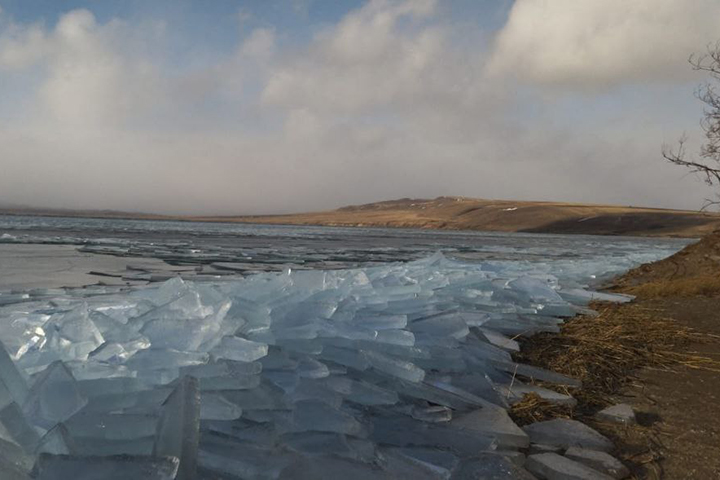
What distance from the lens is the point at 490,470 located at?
1.36 metres

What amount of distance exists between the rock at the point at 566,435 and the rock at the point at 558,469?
0.14 metres

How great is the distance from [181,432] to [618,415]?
1.48 m

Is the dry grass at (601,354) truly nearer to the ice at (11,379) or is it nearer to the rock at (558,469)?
the rock at (558,469)

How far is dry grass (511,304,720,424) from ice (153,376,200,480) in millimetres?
1150

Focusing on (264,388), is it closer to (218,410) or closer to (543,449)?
(218,410)

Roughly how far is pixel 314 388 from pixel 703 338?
2626mm

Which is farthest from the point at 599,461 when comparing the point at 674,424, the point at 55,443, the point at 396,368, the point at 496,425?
the point at 55,443

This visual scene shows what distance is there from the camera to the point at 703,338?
3.04 meters

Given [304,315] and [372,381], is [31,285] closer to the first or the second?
[304,315]

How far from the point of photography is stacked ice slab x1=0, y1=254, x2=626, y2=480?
1126 millimetres

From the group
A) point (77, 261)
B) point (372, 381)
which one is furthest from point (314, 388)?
point (77, 261)

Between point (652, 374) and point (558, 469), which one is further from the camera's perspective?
point (652, 374)

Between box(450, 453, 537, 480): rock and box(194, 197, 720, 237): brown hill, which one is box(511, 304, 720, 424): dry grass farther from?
box(194, 197, 720, 237): brown hill

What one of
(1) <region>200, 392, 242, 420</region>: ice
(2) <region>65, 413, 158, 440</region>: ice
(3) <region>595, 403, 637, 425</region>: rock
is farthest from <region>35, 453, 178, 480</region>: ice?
(3) <region>595, 403, 637, 425</region>: rock
